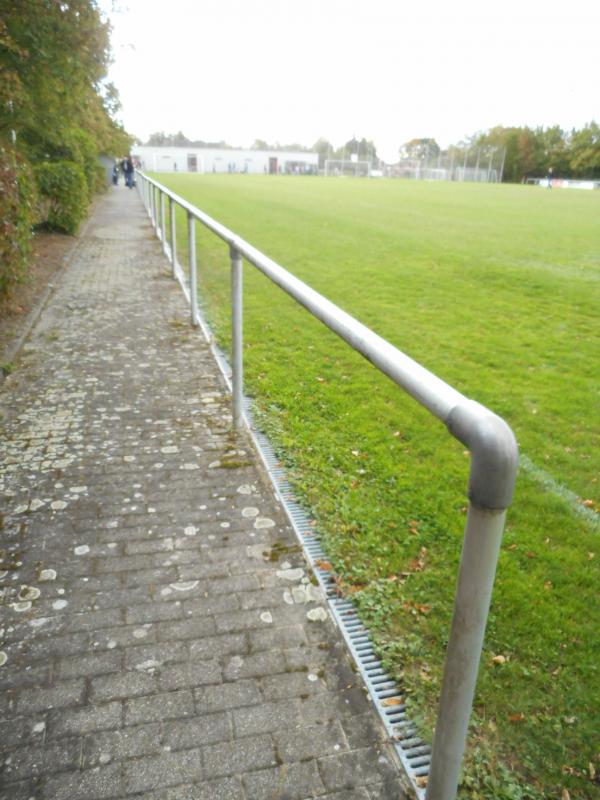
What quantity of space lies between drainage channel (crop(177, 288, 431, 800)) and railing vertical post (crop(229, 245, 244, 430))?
600 millimetres

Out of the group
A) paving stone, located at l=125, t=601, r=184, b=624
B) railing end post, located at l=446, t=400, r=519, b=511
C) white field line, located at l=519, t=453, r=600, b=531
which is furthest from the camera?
white field line, located at l=519, t=453, r=600, b=531

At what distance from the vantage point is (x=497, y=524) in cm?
115

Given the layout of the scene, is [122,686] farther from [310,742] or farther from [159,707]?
[310,742]

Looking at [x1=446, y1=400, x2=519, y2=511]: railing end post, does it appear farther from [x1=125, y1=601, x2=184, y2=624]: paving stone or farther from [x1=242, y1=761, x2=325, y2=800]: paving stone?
[x1=125, y1=601, x2=184, y2=624]: paving stone

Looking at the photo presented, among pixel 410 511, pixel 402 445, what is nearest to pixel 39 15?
pixel 402 445

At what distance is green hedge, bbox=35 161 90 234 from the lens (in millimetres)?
12141

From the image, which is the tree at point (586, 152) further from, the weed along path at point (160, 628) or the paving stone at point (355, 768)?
the paving stone at point (355, 768)

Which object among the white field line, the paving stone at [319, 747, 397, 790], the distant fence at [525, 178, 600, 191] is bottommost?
the distant fence at [525, 178, 600, 191]

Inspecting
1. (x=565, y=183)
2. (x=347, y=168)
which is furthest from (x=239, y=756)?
(x=347, y=168)

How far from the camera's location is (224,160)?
296 feet

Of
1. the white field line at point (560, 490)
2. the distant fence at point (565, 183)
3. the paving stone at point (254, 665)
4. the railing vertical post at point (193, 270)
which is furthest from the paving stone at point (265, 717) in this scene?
the distant fence at point (565, 183)

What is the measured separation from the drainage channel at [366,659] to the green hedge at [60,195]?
10.8m

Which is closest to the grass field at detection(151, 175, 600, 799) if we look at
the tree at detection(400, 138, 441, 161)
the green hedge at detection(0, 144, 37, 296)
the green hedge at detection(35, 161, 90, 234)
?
the green hedge at detection(0, 144, 37, 296)

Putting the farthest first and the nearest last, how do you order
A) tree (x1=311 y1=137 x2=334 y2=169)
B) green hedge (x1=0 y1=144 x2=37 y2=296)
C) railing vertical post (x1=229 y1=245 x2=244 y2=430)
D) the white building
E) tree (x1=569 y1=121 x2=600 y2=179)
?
tree (x1=311 y1=137 x2=334 y2=169) < the white building < tree (x1=569 y1=121 x2=600 y2=179) < green hedge (x1=0 y1=144 x2=37 y2=296) < railing vertical post (x1=229 y1=245 x2=244 y2=430)
